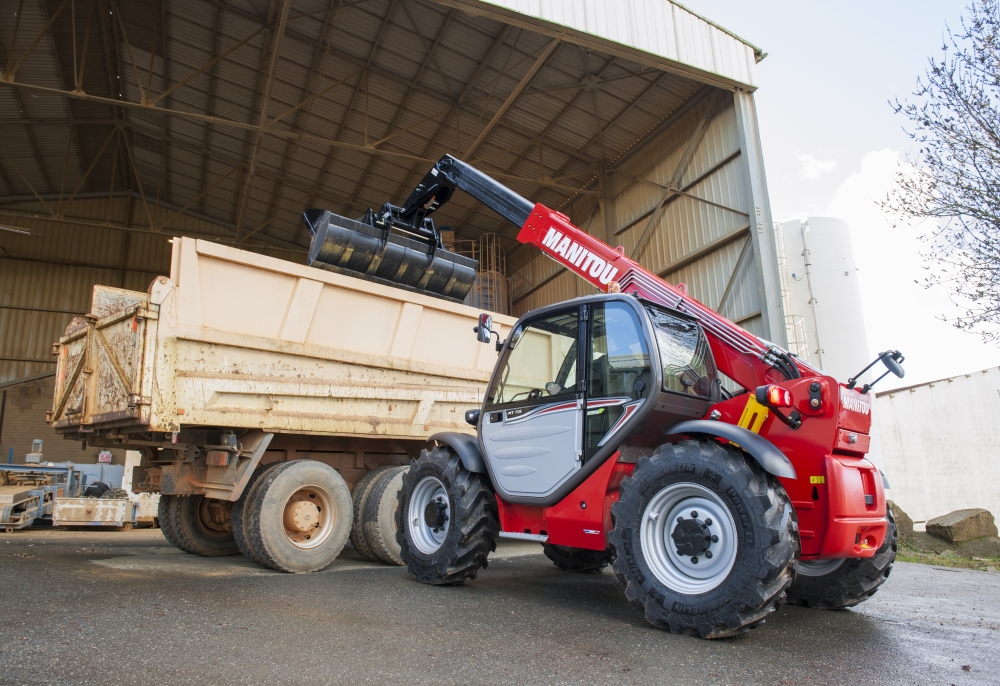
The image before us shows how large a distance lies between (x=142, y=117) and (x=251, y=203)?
13.5ft

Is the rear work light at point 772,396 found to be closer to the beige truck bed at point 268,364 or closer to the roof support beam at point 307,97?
the beige truck bed at point 268,364

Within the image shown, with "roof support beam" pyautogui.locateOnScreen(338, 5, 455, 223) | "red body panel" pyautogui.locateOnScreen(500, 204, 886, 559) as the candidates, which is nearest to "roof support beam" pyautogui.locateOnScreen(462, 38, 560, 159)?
"roof support beam" pyautogui.locateOnScreen(338, 5, 455, 223)

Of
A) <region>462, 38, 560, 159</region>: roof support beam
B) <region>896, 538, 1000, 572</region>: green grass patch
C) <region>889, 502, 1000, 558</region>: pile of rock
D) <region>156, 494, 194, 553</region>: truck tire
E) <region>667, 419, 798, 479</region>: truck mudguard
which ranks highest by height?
<region>462, 38, 560, 159</region>: roof support beam

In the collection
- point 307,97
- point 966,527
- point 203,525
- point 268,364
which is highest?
point 307,97

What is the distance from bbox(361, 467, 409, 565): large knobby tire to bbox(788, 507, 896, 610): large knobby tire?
11.8 ft

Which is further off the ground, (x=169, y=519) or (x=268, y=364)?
(x=268, y=364)

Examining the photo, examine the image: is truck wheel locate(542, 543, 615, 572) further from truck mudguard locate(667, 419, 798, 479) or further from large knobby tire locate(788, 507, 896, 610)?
truck mudguard locate(667, 419, 798, 479)

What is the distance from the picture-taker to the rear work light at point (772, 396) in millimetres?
3672

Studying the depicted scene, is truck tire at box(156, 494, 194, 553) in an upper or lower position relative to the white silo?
lower

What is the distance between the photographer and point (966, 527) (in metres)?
8.99

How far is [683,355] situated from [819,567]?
5.25ft

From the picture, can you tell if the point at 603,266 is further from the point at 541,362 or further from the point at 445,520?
the point at 445,520

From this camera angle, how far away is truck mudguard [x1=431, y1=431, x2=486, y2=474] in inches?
197

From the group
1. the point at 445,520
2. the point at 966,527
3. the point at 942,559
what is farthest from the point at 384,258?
the point at 966,527
